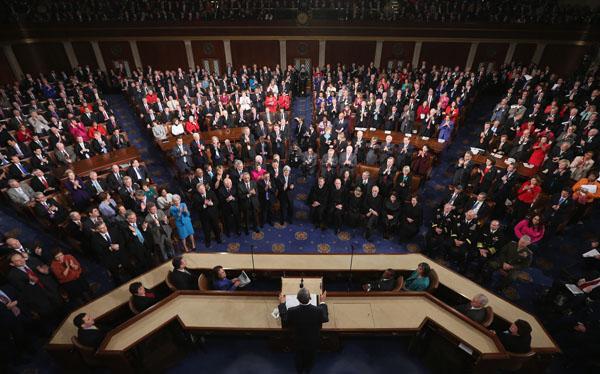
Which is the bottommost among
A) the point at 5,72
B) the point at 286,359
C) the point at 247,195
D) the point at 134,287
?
the point at 286,359

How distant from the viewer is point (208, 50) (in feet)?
58.1

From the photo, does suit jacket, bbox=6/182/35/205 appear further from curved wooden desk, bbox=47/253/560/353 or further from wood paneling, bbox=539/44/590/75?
wood paneling, bbox=539/44/590/75

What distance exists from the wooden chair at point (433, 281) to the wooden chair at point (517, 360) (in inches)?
48.1

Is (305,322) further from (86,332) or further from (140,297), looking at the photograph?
(86,332)

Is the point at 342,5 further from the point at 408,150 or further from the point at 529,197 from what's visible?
the point at 529,197

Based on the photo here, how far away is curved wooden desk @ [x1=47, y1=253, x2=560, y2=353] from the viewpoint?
15.4 ft

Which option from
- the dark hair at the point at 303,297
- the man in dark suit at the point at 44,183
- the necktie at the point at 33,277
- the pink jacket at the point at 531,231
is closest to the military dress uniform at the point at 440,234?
the pink jacket at the point at 531,231

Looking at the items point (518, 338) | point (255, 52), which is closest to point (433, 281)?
point (518, 338)

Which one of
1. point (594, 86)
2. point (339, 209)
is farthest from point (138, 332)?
point (594, 86)

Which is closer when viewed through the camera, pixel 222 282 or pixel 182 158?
pixel 222 282

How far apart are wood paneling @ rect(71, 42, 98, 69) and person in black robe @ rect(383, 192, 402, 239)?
18392mm

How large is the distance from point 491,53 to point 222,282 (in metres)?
18.4

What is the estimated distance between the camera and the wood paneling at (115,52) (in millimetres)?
17266

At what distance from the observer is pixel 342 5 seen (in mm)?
17047
